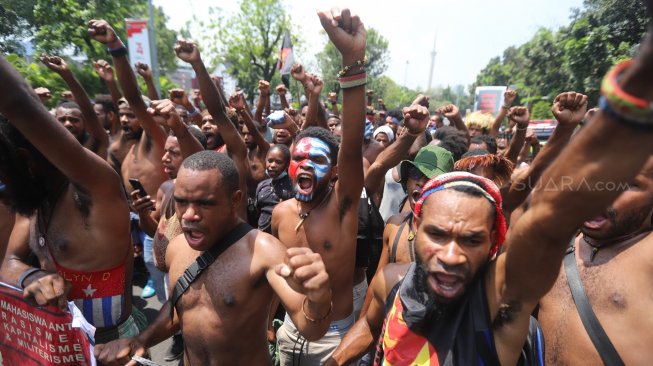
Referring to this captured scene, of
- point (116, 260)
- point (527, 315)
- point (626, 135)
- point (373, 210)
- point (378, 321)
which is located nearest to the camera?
point (626, 135)

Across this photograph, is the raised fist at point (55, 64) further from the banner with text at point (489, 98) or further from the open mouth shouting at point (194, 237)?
the banner with text at point (489, 98)

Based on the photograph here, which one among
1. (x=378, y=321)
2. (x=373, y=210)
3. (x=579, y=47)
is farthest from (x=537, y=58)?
(x=378, y=321)

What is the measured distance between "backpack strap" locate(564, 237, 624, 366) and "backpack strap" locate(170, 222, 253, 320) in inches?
73.0

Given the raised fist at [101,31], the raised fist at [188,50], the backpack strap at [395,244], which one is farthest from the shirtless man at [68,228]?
the backpack strap at [395,244]

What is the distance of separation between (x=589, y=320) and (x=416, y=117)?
1701 millimetres

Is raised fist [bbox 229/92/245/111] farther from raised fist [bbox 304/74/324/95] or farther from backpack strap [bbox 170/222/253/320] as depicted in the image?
backpack strap [bbox 170/222/253/320]

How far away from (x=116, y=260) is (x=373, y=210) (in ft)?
6.97

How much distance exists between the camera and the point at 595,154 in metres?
0.88

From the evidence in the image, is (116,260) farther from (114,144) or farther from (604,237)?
(114,144)

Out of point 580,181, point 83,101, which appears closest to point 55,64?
point 83,101

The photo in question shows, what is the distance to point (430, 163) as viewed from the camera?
3.05 meters

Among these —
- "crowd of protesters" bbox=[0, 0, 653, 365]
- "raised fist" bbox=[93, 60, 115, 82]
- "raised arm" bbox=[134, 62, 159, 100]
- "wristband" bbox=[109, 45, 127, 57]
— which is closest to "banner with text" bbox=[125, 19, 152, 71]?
"raised arm" bbox=[134, 62, 159, 100]

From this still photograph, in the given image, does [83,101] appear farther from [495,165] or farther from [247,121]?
[495,165]

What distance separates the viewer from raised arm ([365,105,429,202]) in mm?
2807
